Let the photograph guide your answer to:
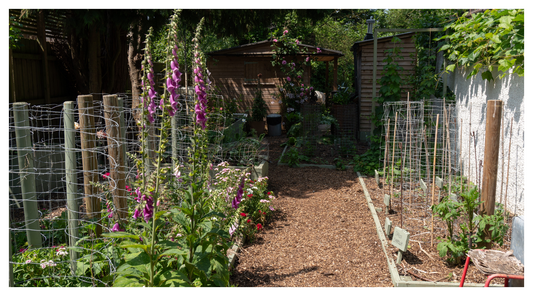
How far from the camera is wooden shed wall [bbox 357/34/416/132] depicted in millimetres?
9484

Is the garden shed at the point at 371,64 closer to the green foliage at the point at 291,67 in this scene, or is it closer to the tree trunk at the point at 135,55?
the green foliage at the point at 291,67

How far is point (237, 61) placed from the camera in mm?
12883

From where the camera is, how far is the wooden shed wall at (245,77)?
1273cm

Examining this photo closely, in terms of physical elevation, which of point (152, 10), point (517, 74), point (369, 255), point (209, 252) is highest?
point (152, 10)

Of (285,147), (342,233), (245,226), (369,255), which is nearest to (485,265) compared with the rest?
(369,255)

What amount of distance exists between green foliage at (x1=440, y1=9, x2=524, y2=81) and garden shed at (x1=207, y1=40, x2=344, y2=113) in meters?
6.97

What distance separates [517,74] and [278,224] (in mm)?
3744

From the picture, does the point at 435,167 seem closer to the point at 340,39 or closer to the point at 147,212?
the point at 147,212

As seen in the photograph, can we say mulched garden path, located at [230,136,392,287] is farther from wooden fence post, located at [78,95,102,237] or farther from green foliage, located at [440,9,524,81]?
green foliage, located at [440,9,524,81]

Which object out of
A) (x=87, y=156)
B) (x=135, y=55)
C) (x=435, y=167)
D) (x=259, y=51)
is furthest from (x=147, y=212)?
(x=259, y=51)

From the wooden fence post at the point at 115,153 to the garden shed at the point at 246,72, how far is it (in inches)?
353

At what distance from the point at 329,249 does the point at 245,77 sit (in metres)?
9.43

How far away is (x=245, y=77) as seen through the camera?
12.9 metres

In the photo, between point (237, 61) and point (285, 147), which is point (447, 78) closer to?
point (285, 147)
